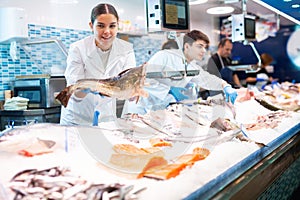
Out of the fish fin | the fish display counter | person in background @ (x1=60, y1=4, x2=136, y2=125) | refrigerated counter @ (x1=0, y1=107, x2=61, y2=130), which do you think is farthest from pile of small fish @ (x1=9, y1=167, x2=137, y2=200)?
refrigerated counter @ (x1=0, y1=107, x2=61, y2=130)

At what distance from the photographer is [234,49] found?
29.2ft

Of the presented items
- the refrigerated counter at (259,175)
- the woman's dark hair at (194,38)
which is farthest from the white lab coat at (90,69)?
the woman's dark hair at (194,38)

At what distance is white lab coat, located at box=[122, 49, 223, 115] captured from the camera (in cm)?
212

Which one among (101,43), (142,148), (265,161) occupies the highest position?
(101,43)

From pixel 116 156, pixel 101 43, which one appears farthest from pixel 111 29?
pixel 116 156

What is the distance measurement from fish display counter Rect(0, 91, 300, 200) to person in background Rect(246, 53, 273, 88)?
21.3 ft

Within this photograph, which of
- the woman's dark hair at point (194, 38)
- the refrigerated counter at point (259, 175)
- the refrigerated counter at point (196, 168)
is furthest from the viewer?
the woman's dark hair at point (194, 38)

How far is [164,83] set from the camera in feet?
8.55

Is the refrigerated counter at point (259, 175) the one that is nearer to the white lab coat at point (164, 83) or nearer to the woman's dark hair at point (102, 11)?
the white lab coat at point (164, 83)

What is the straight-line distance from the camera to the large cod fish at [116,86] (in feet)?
4.67

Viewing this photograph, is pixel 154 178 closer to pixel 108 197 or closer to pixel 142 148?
pixel 108 197

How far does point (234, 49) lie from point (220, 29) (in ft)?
2.27

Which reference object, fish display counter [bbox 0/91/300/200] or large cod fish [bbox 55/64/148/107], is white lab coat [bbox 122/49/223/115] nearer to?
fish display counter [bbox 0/91/300/200]

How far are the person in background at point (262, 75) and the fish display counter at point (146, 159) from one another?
6.48m
